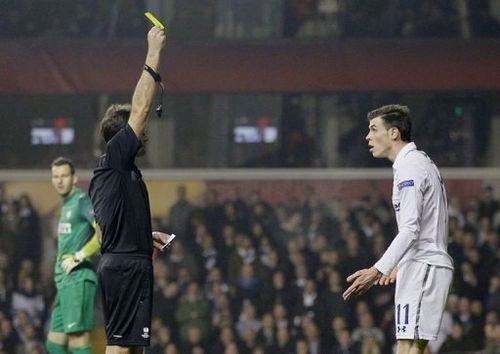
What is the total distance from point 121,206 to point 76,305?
A: 11.2 ft

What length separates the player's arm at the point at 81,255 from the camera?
9664 millimetres

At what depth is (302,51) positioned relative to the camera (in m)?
13.7

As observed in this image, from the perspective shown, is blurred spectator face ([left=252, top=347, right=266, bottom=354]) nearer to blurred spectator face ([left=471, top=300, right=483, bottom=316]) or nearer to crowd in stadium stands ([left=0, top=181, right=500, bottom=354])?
crowd in stadium stands ([left=0, top=181, right=500, bottom=354])

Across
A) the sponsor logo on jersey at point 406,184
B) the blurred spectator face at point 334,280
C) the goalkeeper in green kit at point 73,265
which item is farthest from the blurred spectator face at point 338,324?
the sponsor logo on jersey at point 406,184

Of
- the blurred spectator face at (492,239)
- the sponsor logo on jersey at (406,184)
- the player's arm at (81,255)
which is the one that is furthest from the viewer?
the blurred spectator face at (492,239)

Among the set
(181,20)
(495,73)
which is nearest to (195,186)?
(181,20)

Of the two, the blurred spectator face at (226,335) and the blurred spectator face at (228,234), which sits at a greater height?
the blurred spectator face at (228,234)

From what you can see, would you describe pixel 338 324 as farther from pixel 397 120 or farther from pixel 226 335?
pixel 397 120

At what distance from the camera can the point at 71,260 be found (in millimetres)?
9750

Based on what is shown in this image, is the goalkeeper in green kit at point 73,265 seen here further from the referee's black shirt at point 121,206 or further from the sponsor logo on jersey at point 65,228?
the referee's black shirt at point 121,206

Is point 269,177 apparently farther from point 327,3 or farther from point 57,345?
point 57,345

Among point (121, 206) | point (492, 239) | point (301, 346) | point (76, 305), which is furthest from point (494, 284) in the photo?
point (121, 206)

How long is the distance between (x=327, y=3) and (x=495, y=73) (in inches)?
72.1

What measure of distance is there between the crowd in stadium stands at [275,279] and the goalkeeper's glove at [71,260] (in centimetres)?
355
